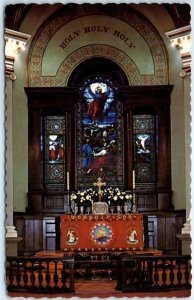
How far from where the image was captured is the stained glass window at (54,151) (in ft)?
52.3

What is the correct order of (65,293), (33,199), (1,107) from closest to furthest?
1. (1,107)
2. (65,293)
3. (33,199)

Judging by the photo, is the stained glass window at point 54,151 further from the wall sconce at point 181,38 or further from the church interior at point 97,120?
the wall sconce at point 181,38

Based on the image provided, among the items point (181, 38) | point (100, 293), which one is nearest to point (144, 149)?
point (181, 38)

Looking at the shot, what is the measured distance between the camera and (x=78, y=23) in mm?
15875

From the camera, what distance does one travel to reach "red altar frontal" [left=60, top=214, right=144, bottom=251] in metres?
13.4

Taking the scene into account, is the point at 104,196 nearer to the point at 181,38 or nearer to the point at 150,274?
the point at 181,38

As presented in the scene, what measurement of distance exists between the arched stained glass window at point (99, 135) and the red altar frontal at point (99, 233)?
7.90ft

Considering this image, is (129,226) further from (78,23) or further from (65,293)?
(78,23)

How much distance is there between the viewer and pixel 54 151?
1603 centimetres

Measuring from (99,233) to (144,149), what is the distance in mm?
3148

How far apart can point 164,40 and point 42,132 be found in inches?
136

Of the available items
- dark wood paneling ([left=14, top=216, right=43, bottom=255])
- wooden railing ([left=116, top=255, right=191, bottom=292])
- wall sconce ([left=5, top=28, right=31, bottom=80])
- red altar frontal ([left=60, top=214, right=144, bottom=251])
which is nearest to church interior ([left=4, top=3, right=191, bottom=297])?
dark wood paneling ([left=14, top=216, right=43, bottom=255])

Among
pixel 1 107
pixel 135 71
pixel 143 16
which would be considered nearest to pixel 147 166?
pixel 135 71

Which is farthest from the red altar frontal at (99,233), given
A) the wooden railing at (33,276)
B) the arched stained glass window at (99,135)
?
the wooden railing at (33,276)
